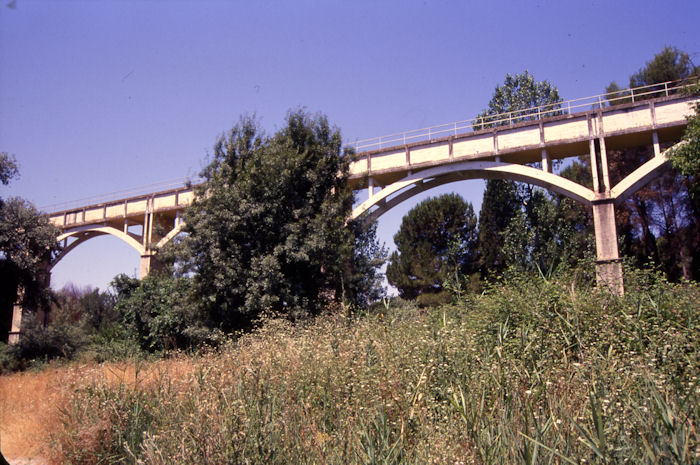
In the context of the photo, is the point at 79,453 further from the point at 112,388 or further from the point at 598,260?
the point at 598,260

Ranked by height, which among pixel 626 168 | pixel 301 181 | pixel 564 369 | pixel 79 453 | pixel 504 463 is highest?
pixel 626 168

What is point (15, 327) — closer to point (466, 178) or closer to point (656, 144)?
point (466, 178)

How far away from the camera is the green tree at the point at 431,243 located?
27797 mm

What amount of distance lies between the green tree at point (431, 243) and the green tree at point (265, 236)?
44.9 ft

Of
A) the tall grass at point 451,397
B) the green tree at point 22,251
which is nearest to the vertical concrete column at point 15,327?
the green tree at point 22,251

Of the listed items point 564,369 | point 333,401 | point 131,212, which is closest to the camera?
point 564,369

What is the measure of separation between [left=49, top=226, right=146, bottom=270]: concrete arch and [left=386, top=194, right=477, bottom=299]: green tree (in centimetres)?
1419

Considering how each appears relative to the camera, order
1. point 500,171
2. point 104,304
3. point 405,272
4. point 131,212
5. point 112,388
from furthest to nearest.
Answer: point 405,272 → point 131,212 → point 104,304 → point 500,171 → point 112,388

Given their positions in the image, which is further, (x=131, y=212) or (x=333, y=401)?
(x=131, y=212)

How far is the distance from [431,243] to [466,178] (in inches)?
419

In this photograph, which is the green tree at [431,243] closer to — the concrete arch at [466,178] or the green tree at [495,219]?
the green tree at [495,219]

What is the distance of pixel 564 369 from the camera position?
487 cm

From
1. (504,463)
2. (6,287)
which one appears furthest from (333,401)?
(6,287)

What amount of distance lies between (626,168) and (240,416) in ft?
87.8
